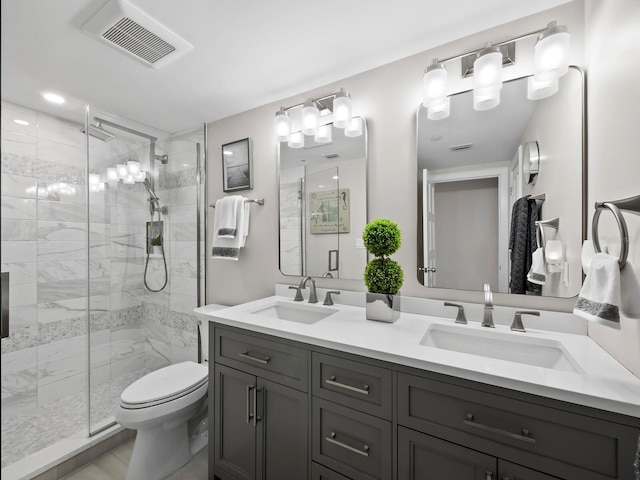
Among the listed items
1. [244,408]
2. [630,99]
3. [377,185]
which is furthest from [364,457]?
[630,99]

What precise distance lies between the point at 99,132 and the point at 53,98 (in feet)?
1.05

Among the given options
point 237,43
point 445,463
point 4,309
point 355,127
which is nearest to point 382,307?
point 445,463

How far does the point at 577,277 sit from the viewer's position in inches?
49.4

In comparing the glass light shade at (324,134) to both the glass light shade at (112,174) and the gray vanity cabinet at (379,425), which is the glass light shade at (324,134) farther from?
the glass light shade at (112,174)

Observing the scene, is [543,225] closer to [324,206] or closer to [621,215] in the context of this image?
[621,215]

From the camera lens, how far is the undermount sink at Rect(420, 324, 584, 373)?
1135 mm

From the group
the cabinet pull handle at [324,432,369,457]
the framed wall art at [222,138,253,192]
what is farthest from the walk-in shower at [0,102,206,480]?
the cabinet pull handle at [324,432,369,457]

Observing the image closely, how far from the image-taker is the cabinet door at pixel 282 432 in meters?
1.26

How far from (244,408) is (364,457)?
65cm

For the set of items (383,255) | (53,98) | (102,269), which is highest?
(53,98)

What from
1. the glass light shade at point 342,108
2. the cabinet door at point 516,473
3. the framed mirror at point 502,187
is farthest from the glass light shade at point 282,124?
the cabinet door at point 516,473

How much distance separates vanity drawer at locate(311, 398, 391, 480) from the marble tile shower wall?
5.40 ft

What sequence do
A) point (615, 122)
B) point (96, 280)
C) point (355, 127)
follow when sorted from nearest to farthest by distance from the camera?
1. point (615, 122)
2. point (355, 127)
3. point (96, 280)

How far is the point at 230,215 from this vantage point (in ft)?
7.16
